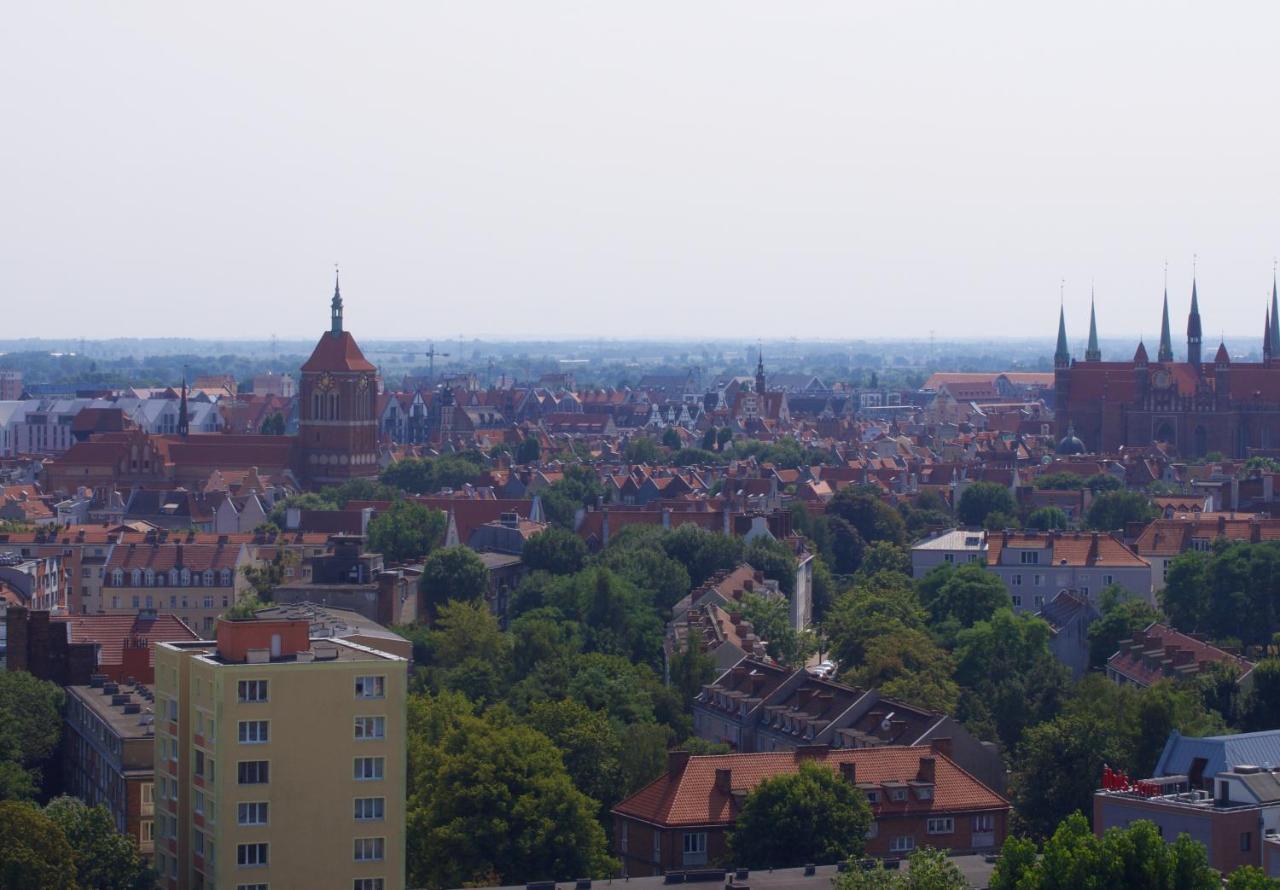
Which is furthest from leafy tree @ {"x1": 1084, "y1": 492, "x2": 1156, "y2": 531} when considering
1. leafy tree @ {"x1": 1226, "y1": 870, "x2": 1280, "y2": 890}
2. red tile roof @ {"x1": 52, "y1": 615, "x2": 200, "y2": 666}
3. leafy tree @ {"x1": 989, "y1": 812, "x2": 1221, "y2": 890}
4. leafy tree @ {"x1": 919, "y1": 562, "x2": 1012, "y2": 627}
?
leafy tree @ {"x1": 1226, "y1": 870, "x2": 1280, "y2": 890}

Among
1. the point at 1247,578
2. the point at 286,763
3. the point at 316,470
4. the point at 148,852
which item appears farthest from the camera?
the point at 316,470

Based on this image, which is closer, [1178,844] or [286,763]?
[1178,844]

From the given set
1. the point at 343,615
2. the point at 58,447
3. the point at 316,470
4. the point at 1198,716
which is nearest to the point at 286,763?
the point at 1198,716

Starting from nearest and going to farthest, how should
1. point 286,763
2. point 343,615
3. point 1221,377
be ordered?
point 286,763
point 343,615
point 1221,377

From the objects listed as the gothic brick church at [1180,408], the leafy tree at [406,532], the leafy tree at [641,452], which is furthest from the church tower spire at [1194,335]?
the leafy tree at [406,532]

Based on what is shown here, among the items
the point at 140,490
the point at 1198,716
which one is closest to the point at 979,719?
the point at 1198,716

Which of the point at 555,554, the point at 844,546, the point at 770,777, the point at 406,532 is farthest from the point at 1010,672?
the point at 844,546

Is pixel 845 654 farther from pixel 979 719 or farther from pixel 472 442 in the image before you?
pixel 472 442
